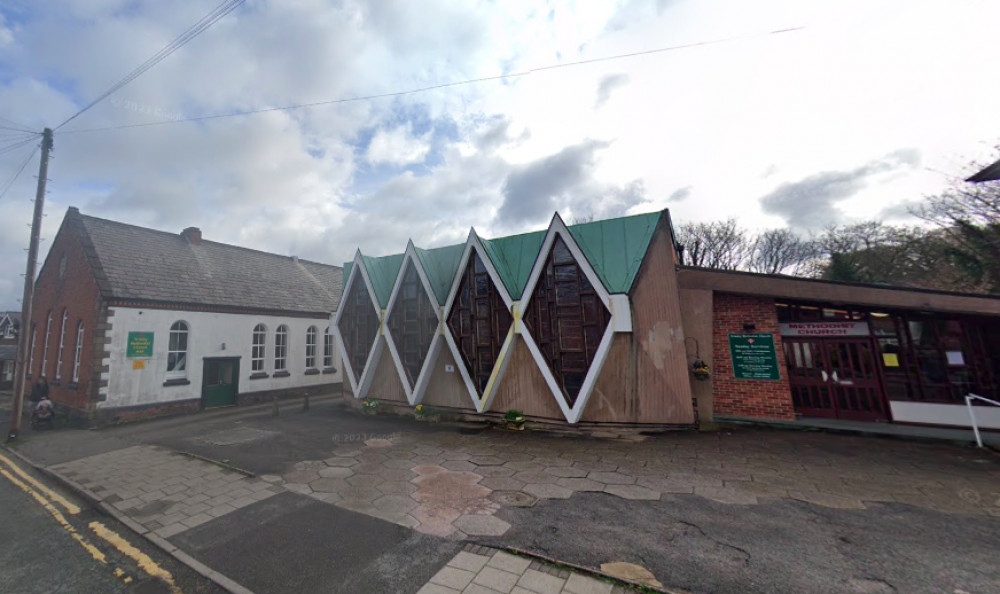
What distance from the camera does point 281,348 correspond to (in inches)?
775

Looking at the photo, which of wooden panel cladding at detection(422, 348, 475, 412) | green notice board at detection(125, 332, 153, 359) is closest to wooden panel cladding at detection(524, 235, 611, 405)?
wooden panel cladding at detection(422, 348, 475, 412)

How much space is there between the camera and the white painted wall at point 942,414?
26.7 ft

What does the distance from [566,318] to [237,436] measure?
35.5 ft

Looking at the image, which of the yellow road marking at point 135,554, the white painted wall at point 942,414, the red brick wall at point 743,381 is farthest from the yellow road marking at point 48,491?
the white painted wall at point 942,414

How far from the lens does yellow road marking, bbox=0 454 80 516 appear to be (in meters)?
6.33

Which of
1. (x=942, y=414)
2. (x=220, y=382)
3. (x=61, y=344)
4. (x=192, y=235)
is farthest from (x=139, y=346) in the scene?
(x=942, y=414)

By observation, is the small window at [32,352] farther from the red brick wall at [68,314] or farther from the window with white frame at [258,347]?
the window with white frame at [258,347]

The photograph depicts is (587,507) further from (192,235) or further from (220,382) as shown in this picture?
(192,235)

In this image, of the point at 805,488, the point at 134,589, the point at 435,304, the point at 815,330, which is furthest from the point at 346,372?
the point at 815,330

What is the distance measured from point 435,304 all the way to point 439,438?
4.40 m

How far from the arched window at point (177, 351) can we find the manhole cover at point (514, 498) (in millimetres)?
17271

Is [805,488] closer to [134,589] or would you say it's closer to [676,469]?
[676,469]

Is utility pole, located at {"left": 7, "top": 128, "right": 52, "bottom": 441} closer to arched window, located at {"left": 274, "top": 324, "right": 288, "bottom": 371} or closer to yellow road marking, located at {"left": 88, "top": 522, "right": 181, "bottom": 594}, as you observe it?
arched window, located at {"left": 274, "top": 324, "right": 288, "bottom": 371}

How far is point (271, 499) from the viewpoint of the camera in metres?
6.18
